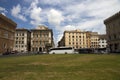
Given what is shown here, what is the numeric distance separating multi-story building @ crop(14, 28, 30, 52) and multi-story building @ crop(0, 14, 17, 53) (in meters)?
27.3

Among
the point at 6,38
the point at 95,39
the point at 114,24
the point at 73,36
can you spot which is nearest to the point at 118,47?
the point at 114,24

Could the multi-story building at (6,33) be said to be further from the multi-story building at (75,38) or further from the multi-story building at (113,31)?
the multi-story building at (75,38)

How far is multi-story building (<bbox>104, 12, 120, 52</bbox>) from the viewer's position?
77.4 meters

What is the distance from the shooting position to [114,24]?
80750 mm

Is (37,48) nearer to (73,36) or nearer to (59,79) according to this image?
(73,36)

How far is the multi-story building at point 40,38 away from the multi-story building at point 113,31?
47.2 meters

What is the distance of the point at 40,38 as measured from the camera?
12150 centimetres

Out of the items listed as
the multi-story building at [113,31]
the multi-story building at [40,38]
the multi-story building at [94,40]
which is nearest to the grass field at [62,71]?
the multi-story building at [113,31]

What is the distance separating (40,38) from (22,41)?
1352 centimetres

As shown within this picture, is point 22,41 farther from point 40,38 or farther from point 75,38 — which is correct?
point 75,38

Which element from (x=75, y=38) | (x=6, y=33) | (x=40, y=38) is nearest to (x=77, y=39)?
(x=75, y=38)

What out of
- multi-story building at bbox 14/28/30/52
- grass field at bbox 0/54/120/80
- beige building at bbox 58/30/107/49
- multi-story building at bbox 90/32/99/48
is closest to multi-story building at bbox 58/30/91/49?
beige building at bbox 58/30/107/49

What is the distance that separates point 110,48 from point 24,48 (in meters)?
62.0

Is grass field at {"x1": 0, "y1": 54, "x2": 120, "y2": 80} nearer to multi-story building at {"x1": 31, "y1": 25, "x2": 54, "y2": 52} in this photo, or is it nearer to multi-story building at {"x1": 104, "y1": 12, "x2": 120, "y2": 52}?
multi-story building at {"x1": 104, "y1": 12, "x2": 120, "y2": 52}
